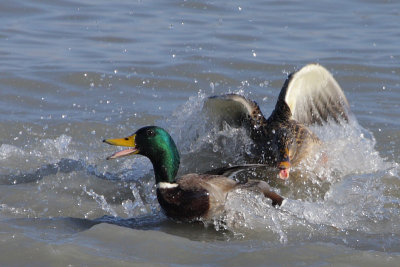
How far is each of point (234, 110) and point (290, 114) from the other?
0.66 meters

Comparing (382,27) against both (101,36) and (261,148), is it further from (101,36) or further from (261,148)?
(261,148)

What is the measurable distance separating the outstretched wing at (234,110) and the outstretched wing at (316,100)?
16.4 inches

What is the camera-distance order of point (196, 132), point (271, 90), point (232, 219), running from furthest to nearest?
point (271, 90) < point (196, 132) < point (232, 219)

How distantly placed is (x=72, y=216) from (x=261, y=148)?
2171 millimetres

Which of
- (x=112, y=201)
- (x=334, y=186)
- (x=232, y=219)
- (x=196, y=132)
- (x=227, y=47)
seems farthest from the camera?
(x=227, y=47)

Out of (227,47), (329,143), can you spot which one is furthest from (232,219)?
(227,47)

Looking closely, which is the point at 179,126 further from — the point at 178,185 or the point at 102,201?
A: the point at 178,185

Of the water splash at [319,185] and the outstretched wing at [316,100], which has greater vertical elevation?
the outstretched wing at [316,100]

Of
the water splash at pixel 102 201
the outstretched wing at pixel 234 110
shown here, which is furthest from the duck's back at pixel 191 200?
the outstretched wing at pixel 234 110

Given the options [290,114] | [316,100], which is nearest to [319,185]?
[290,114]

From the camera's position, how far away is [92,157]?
8242mm

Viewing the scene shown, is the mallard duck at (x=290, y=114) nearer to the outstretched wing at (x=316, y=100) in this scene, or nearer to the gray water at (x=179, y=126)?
the outstretched wing at (x=316, y=100)

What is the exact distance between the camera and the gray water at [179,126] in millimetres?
5887

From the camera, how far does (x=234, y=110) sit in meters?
8.03
